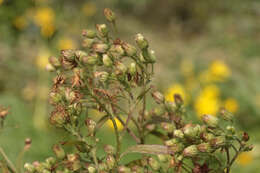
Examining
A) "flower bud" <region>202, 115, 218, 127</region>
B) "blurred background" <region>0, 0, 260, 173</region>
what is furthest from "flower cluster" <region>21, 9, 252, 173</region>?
"blurred background" <region>0, 0, 260, 173</region>

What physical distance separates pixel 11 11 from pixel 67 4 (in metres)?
2.66

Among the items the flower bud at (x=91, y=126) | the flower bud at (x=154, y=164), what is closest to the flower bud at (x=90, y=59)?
the flower bud at (x=91, y=126)

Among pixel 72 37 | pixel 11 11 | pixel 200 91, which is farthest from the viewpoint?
pixel 72 37

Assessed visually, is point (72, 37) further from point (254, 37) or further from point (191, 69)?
point (254, 37)

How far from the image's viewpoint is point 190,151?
73 centimetres

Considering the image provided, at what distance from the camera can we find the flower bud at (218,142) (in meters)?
0.73

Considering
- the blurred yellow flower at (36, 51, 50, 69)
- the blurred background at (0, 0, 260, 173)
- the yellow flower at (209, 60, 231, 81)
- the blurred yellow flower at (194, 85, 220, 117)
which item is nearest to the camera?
the blurred background at (0, 0, 260, 173)

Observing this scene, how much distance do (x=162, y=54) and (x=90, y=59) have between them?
5.23 metres

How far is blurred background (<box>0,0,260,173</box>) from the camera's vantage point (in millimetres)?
3139

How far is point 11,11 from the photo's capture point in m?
3.67

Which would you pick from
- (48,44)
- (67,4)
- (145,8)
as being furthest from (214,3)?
(48,44)

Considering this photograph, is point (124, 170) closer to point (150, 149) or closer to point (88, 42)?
point (150, 149)

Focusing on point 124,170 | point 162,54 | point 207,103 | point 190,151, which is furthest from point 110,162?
point 162,54

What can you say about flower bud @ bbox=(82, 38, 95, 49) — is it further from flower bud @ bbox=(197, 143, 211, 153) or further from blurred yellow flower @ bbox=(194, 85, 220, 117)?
blurred yellow flower @ bbox=(194, 85, 220, 117)
